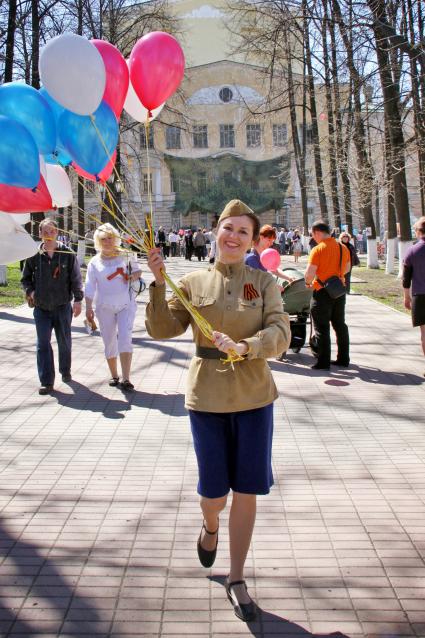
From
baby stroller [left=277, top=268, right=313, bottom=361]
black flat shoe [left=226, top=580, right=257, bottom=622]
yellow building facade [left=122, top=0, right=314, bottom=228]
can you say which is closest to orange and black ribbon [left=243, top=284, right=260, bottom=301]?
black flat shoe [left=226, top=580, right=257, bottom=622]

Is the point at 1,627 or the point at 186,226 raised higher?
the point at 186,226

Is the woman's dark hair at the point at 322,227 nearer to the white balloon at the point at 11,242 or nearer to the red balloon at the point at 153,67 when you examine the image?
the red balloon at the point at 153,67

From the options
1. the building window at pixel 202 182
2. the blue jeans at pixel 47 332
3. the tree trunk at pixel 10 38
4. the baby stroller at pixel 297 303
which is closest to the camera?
the blue jeans at pixel 47 332

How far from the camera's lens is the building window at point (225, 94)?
60.1 metres

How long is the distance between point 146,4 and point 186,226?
3395cm

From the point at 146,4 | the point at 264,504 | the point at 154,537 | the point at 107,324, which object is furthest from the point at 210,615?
the point at 146,4

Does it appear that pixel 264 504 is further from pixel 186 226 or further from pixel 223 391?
pixel 186 226

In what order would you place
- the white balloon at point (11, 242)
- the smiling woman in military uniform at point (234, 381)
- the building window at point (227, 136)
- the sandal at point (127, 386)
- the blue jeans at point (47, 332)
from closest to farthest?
1. the smiling woman in military uniform at point (234, 381)
2. the white balloon at point (11, 242)
3. the blue jeans at point (47, 332)
4. the sandal at point (127, 386)
5. the building window at point (227, 136)

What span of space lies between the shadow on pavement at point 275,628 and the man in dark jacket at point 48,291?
4.97 m

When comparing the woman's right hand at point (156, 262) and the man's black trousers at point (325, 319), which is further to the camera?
the man's black trousers at point (325, 319)

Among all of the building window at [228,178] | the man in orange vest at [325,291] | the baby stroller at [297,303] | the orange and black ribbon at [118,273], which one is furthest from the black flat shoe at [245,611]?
the building window at [228,178]

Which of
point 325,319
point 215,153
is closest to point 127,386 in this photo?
point 325,319

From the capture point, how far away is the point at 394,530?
4.28 m

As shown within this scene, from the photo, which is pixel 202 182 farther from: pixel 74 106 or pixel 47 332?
pixel 74 106
